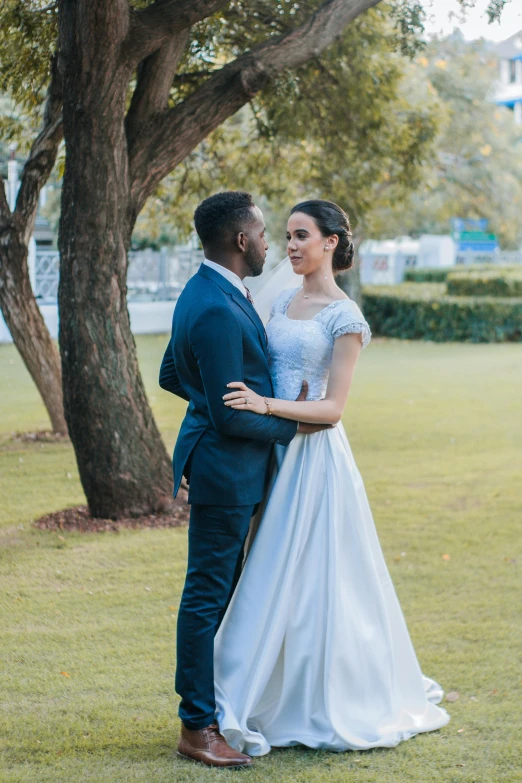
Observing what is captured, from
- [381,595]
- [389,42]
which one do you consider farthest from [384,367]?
[381,595]

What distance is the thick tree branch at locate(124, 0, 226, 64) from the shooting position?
648 centimetres

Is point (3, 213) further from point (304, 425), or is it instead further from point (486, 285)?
point (486, 285)

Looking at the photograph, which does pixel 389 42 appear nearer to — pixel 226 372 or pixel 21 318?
pixel 21 318

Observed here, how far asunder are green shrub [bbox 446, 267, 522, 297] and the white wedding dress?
21.2 meters

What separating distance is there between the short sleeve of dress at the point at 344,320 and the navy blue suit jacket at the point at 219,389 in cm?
28

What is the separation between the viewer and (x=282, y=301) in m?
4.02

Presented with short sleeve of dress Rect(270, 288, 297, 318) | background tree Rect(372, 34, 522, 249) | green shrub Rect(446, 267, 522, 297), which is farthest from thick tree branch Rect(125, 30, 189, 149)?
green shrub Rect(446, 267, 522, 297)

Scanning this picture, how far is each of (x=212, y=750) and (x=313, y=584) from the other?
0.70 meters

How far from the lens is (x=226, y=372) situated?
11.0ft

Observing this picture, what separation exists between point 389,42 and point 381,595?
688 cm

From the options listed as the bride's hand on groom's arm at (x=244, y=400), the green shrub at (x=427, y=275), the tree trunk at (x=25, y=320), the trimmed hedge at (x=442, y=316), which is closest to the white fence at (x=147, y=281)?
the trimmed hedge at (x=442, y=316)

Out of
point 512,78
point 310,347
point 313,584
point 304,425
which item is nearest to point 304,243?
point 310,347

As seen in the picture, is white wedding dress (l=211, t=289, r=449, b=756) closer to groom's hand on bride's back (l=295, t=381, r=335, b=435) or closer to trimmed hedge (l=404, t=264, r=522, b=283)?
groom's hand on bride's back (l=295, t=381, r=335, b=435)

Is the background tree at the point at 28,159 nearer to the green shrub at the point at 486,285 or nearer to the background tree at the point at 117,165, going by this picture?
the background tree at the point at 117,165
